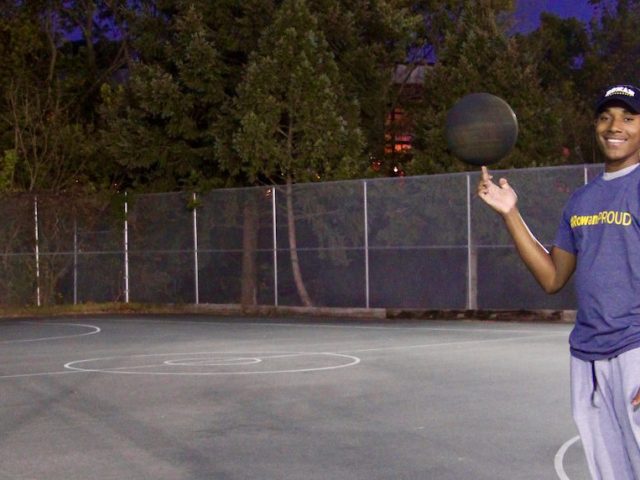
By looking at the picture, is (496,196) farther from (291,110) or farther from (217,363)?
(291,110)

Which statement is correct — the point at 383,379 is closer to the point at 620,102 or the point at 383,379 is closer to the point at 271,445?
the point at 271,445

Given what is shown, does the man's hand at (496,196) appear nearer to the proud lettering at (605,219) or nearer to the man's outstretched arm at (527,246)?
the man's outstretched arm at (527,246)

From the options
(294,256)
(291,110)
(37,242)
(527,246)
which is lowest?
(294,256)

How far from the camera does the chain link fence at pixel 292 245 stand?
25.4m

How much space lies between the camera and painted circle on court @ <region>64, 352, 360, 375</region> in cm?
1599

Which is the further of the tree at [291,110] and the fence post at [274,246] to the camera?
the tree at [291,110]

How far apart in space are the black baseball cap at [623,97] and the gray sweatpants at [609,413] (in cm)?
91

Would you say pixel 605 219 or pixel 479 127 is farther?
pixel 479 127

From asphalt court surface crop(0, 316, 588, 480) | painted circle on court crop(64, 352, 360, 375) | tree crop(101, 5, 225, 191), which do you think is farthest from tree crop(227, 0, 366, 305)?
painted circle on court crop(64, 352, 360, 375)

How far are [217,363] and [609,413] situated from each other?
12.4 meters

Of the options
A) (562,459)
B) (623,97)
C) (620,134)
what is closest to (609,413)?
(620,134)

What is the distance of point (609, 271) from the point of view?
4848 millimetres

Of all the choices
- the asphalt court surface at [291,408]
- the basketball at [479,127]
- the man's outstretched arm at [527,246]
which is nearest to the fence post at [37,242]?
the asphalt court surface at [291,408]

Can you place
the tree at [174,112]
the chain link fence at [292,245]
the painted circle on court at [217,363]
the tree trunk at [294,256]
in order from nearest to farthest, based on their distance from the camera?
the painted circle on court at [217,363] < the chain link fence at [292,245] < the tree trunk at [294,256] < the tree at [174,112]
